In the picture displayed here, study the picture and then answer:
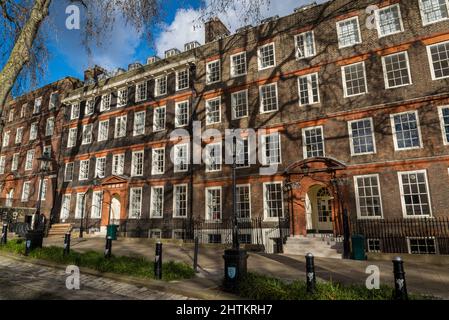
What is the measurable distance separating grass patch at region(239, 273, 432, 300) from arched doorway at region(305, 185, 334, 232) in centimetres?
1084

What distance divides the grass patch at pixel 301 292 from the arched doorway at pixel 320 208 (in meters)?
10.8

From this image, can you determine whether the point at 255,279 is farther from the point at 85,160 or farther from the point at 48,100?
the point at 48,100

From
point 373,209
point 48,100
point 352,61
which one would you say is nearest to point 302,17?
point 352,61

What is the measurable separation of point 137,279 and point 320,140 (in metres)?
12.7

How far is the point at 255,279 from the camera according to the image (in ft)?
23.8

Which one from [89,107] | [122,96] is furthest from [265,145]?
[89,107]

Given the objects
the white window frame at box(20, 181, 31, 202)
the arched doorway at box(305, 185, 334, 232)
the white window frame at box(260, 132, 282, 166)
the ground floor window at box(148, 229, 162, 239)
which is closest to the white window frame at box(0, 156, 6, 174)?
the white window frame at box(20, 181, 31, 202)

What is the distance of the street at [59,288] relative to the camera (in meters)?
6.75

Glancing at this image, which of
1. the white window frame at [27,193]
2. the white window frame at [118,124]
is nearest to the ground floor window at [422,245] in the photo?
the white window frame at [118,124]

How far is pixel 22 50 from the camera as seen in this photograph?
27.9ft

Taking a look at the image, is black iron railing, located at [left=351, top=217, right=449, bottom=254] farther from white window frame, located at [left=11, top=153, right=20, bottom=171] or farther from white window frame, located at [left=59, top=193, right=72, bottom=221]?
white window frame, located at [left=11, top=153, right=20, bottom=171]

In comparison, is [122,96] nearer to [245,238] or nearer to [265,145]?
[265,145]
